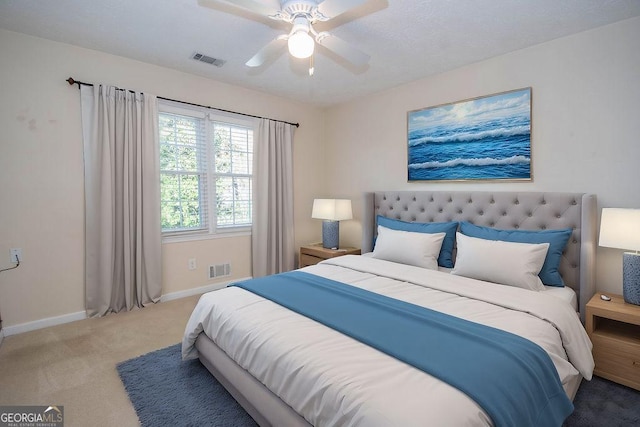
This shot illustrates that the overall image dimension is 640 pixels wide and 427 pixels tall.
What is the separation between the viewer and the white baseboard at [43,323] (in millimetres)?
2662

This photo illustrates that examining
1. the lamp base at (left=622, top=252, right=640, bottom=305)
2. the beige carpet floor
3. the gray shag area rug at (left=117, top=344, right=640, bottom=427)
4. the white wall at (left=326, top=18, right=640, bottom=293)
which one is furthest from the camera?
the white wall at (left=326, top=18, right=640, bottom=293)

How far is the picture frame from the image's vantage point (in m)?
2.83

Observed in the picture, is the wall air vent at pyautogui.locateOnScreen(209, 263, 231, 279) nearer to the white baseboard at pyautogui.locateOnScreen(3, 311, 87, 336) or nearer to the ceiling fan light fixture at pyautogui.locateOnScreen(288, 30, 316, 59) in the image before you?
the white baseboard at pyautogui.locateOnScreen(3, 311, 87, 336)

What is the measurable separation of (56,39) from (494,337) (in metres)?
3.95

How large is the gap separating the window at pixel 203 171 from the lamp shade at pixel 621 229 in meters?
3.51

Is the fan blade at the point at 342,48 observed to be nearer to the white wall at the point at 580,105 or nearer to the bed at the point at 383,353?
the white wall at the point at 580,105

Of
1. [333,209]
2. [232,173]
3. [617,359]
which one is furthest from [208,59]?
[617,359]

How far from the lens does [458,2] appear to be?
212cm

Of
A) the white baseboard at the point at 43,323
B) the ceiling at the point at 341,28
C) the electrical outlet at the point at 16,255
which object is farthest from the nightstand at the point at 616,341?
the electrical outlet at the point at 16,255

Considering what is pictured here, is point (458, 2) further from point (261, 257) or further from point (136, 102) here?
point (261, 257)

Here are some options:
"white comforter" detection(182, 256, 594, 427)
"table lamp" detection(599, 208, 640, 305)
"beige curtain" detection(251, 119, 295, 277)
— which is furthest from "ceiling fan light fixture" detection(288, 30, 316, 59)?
"table lamp" detection(599, 208, 640, 305)

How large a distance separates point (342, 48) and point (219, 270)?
9.45 feet

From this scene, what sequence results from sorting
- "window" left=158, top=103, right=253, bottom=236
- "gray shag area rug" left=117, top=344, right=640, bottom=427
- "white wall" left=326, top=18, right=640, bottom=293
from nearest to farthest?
"gray shag area rug" left=117, top=344, right=640, bottom=427, "white wall" left=326, top=18, right=640, bottom=293, "window" left=158, top=103, right=253, bottom=236

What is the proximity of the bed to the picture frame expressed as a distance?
257 millimetres
